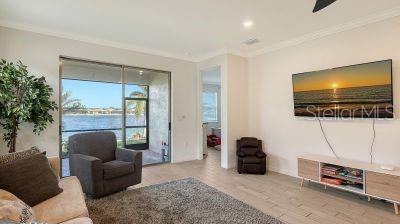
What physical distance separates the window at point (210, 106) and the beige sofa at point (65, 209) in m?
6.95

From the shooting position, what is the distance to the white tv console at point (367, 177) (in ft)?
8.57

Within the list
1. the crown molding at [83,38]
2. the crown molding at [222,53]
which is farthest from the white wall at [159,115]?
the crown molding at [222,53]

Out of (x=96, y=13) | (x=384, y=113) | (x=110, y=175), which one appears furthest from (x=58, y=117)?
(x=384, y=113)

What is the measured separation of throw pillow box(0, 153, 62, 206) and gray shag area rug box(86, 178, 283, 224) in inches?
27.3

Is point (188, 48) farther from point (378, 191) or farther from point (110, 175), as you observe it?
point (378, 191)

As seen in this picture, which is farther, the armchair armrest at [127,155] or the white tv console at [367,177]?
the armchair armrest at [127,155]

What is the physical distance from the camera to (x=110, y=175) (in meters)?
3.03

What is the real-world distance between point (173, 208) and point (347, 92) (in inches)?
121

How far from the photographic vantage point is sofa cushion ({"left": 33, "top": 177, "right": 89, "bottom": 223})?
65.0 inches

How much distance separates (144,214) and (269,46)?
3888 mm

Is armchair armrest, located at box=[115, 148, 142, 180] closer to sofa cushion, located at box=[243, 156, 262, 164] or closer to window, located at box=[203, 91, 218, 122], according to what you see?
sofa cushion, located at box=[243, 156, 262, 164]

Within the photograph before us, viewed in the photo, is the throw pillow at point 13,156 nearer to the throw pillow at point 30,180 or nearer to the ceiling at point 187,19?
the throw pillow at point 30,180

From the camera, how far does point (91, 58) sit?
407cm

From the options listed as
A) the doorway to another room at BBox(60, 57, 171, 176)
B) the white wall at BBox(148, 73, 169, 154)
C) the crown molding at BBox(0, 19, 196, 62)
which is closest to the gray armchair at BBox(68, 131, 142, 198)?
the doorway to another room at BBox(60, 57, 171, 176)
